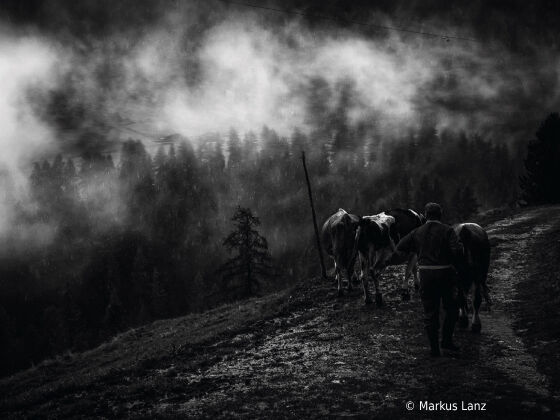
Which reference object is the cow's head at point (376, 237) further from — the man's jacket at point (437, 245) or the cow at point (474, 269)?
the man's jacket at point (437, 245)

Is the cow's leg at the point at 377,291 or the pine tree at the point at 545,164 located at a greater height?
the pine tree at the point at 545,164

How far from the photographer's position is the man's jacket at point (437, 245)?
9539 millimetres

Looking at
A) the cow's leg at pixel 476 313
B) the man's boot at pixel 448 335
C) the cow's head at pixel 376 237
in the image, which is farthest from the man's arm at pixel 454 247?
the cow's head at pixel 376 237

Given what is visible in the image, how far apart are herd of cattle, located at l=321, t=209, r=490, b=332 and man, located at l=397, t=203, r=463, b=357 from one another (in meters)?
0.38

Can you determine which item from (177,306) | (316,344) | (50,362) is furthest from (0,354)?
(316,344)

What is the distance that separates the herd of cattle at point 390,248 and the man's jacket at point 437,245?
32 cm

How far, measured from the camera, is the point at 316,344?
38.9 ft

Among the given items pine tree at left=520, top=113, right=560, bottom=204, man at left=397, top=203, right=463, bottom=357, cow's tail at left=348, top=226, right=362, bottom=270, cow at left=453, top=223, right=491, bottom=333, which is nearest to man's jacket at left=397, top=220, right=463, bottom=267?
man at left=397, top=203, right=463, bottom=357

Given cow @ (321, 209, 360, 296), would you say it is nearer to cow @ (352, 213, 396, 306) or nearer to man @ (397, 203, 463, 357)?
cow @ (352, 213, 396, 306)

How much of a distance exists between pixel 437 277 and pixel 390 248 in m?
5.70

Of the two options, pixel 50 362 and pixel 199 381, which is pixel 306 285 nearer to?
pixel 199 381

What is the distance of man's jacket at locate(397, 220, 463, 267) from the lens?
31.3ft

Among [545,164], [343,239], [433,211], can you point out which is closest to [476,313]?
[433,211]

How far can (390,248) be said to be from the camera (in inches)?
597
